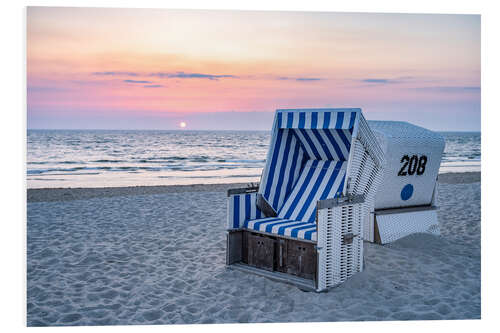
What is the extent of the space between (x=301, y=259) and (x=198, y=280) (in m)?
1.14

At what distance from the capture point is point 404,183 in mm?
6398

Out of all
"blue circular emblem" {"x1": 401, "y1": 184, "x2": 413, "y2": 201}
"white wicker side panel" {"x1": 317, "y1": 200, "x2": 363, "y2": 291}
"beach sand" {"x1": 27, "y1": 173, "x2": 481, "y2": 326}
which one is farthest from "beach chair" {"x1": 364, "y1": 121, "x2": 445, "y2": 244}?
"white wicker side panel" {"x1": 317, "y1": 200, "x2": 363, "y2": 291}

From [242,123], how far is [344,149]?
25.5 ft

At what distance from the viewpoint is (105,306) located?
14.0 ft

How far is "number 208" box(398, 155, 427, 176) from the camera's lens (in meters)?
6.29

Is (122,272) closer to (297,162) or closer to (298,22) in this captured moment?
(297,162)

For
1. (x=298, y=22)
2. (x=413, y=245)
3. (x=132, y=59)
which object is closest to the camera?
(x=298, y=22)

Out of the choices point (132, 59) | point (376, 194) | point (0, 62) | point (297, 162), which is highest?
point (132, 59)

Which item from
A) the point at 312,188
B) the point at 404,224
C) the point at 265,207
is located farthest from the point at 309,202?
the point at 404,224

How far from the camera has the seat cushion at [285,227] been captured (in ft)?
15.4

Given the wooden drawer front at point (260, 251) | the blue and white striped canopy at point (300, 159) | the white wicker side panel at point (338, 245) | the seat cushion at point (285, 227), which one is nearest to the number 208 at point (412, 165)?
the blue and white striped canopy at point (300, 159)

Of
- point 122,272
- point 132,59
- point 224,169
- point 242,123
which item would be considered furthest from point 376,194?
point 224,169

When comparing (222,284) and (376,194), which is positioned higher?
(376,194)

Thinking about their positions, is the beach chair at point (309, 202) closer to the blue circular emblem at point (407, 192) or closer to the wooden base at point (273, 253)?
the wooden base at point (273, 253)
